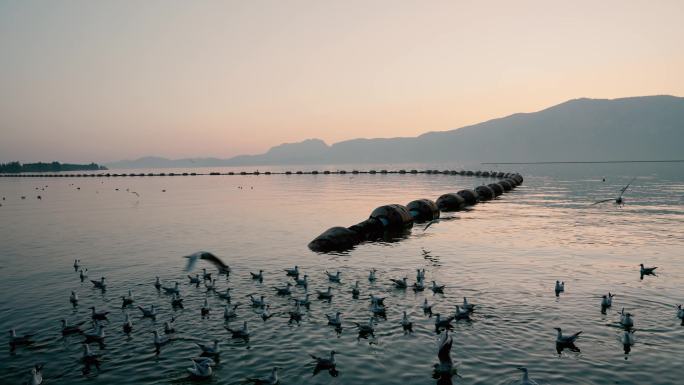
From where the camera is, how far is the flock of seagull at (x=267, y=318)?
16.8 metres

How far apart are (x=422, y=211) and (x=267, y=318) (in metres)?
37.9

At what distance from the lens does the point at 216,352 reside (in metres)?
18.6

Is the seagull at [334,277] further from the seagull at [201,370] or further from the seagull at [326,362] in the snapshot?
the seagull at [201,370]

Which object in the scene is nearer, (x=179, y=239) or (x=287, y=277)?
(x=287, y=277)

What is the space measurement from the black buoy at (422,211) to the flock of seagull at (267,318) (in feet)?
94.9

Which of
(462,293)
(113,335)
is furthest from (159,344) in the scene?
(462,293)

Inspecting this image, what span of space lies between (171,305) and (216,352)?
799cm

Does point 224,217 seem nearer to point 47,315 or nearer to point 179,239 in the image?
point 179,239

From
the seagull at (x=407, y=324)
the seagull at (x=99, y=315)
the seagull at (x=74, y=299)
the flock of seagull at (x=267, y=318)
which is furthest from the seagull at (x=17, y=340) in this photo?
the seagull at (x=407, y=324)

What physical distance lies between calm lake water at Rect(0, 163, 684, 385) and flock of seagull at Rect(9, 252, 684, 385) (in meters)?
0.37

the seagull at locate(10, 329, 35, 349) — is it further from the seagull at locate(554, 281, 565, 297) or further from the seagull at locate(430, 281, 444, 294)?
the seagull at locate(554, 281, 565, 297)

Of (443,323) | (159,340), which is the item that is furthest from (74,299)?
(443,323)

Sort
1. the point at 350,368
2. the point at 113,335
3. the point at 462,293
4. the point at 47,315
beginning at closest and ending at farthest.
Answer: the point at 350,368 → the point at 113,335 → the point at 47,315 → the point at 462,293

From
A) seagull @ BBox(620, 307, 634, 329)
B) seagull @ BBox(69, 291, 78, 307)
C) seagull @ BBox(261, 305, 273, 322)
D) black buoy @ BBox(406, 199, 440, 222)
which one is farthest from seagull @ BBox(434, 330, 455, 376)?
black buoy @ BBox(406, 199, 440, 222)
